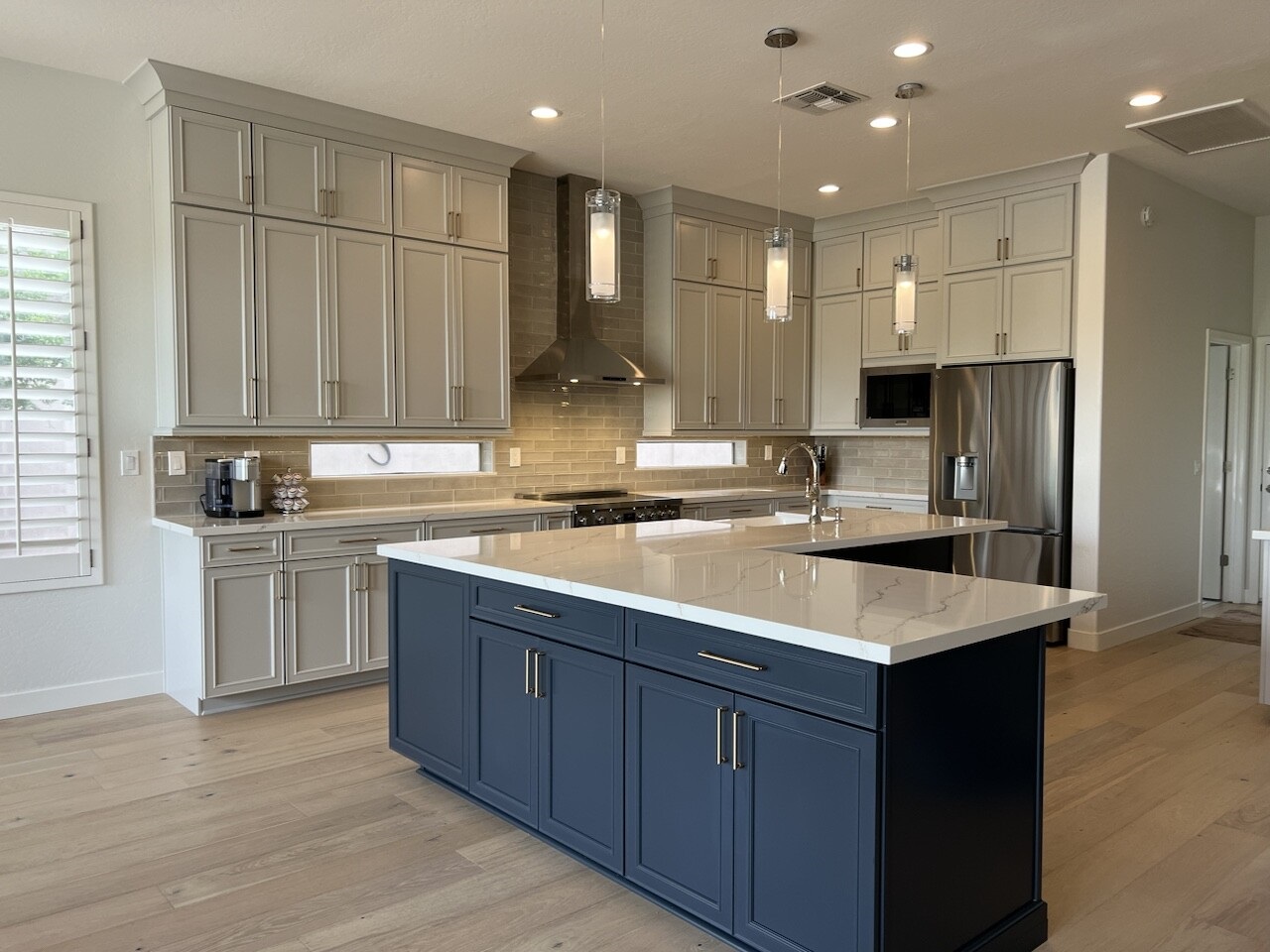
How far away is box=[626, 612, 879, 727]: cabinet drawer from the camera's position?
1.96 m

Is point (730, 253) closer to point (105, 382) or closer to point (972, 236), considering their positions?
point (972, 236)

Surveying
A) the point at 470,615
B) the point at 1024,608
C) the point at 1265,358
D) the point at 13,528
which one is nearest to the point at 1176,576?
the point at 1265,358

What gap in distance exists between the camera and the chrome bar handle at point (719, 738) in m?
2.23

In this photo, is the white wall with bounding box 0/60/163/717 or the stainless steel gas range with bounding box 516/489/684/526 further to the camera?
the stainless steel gas range with bounding box 516/489/684/526

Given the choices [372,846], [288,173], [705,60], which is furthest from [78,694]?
[705,60]

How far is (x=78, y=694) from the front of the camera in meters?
4.26

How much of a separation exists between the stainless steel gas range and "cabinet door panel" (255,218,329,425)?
1.45 m

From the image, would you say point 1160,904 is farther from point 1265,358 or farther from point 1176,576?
point 1265,358

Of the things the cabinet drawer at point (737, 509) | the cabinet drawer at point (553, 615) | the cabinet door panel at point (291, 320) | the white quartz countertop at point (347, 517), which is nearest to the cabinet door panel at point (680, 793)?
the cabinet drawer at point (553, 615)

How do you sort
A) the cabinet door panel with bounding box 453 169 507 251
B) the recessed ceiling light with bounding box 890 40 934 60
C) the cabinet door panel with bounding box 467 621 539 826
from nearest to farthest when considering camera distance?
the cabinet door panel with bounding box 467 621 539 826 < the recessed ceiling light with bounding box 890 40 934 60 < the cabinet door panel with bounding box 453 169 507 251

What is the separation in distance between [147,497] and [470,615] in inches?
88.2

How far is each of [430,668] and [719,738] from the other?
1.42m

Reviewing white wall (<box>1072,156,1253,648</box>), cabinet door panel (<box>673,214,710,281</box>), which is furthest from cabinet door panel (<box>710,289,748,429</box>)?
white wall (<box>1072,156,1253,648</box>)

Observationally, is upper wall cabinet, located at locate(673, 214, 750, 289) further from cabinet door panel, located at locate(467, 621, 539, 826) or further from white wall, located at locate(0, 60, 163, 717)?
cabinet door panel, located at locate(467, 621, 539, 826)
